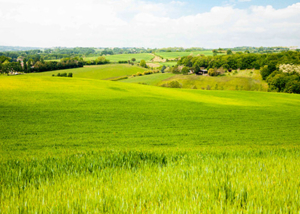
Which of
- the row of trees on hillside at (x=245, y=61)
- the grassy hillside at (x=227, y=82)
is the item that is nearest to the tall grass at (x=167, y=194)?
the grassy hillside at (x=227, y=82)

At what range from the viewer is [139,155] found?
22.4 ft

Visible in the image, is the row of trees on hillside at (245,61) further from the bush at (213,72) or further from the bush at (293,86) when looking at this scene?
the bush at (293,86)

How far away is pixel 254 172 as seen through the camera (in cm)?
425

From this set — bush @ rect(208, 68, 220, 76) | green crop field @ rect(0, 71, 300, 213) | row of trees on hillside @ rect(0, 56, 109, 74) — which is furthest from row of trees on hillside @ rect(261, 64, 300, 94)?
row of trees on hillside @ rect(0, 56, 109, 74)

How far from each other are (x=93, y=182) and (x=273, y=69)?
Result: 361 feet

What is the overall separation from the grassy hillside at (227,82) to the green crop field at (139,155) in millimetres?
60780

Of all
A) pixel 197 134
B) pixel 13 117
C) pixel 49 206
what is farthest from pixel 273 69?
pixel 49 206

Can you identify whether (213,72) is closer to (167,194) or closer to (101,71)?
(101,71)

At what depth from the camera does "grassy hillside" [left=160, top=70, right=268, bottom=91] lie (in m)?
90.2

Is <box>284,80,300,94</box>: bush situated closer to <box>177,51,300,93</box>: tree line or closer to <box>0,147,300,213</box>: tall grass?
<box>177,51,300,93</box>: tree line

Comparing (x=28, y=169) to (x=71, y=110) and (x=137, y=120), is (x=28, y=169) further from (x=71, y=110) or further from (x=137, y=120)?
(x=71, y=110)

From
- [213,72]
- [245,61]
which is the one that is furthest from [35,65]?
[245,61]

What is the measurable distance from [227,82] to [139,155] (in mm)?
98357

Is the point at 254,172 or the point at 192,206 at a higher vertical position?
the point at 192,206
